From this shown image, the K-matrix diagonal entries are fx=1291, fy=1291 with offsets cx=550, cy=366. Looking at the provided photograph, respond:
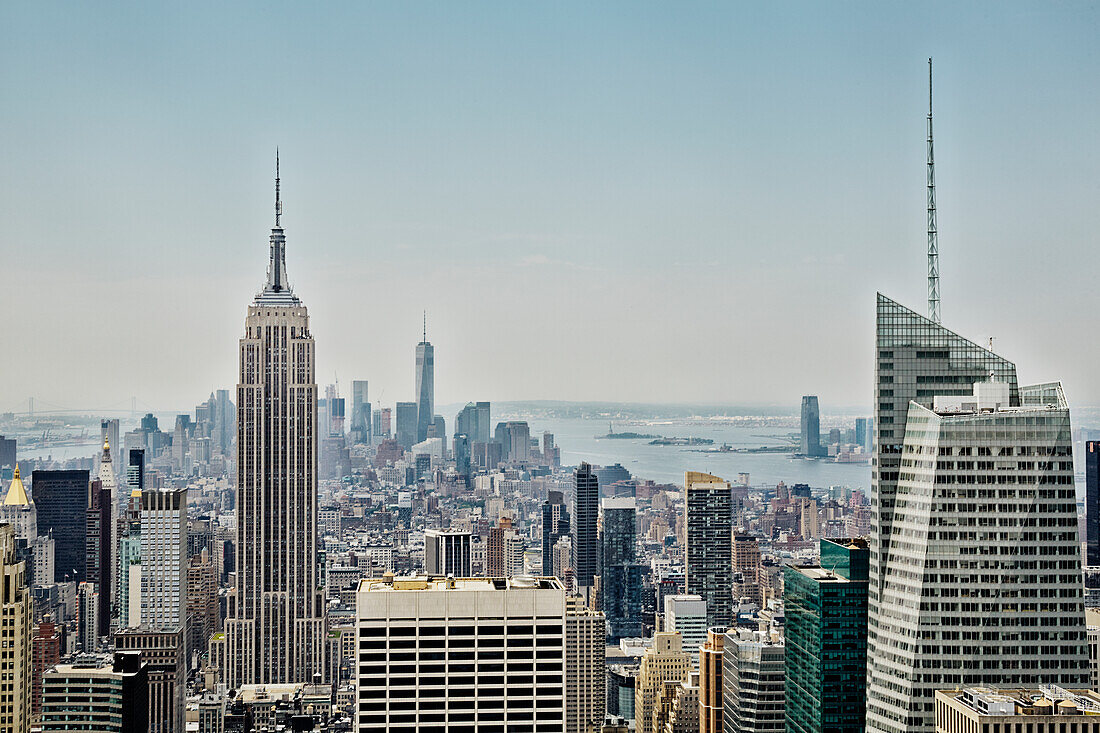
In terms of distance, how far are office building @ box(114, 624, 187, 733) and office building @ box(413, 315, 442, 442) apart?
4420 mm

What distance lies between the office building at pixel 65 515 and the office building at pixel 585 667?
6.35 meters

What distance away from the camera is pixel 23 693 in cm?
1147

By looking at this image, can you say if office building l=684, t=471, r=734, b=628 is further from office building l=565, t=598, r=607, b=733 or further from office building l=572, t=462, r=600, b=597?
office building l=565, t=598, r=607, b=733

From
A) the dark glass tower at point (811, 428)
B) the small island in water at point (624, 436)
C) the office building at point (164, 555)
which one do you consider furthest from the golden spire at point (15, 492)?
the dark glass tower at point (811, 428)

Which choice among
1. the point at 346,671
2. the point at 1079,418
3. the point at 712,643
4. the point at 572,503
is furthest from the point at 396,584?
the point at 572,503

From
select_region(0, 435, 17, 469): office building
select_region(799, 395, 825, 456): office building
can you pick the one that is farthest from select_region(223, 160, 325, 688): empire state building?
select_region(799, 395, 825, 456): office building

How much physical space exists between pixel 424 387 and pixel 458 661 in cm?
799

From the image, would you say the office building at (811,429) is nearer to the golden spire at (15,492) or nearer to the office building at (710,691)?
the office building at (710,691)

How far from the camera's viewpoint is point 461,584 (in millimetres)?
9109

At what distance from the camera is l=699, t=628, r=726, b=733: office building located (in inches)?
591

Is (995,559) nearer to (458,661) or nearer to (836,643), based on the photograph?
(836,643)

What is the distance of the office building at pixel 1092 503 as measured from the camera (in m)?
10.9

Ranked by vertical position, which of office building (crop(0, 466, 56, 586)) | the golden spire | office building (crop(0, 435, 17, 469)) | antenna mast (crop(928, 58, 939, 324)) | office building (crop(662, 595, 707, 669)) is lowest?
office building (crop(662, 595, 707, 669))

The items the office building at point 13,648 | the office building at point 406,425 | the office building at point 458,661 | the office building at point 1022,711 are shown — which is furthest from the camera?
the office building at point 406,425
